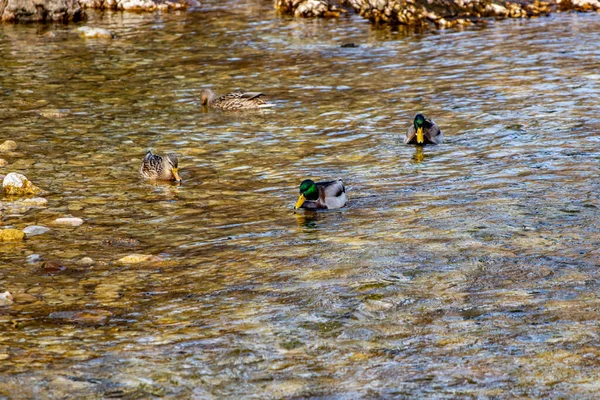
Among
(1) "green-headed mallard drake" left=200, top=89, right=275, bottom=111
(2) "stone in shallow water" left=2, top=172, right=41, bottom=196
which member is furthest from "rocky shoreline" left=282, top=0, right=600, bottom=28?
(2) "stone in shallow water" left=2, top=172, right=41, bottom=196

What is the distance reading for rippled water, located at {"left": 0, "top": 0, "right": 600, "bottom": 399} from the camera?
6.04 m

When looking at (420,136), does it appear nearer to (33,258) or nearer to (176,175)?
(176,175)

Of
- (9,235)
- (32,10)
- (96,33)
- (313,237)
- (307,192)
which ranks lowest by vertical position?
(313,237)

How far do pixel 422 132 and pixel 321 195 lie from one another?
3.08 meters

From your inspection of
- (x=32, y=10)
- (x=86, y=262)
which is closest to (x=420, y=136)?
(x=86, y=262)

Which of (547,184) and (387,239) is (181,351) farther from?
(547,184)

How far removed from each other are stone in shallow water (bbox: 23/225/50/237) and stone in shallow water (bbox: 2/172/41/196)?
1.38 meters

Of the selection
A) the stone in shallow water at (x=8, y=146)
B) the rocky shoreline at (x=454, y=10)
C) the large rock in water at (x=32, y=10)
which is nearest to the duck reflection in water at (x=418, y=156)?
the stone in shallow water at (x=8, y=146)

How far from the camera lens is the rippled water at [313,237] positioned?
6.04 metres

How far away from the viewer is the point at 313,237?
906 centimetres

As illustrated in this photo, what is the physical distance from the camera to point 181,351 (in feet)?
20.8

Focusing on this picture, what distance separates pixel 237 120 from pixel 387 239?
6.79 m

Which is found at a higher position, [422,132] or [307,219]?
[422,132]

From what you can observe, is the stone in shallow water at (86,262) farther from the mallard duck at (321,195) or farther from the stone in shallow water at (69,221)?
the mallard duck at (321,195)
